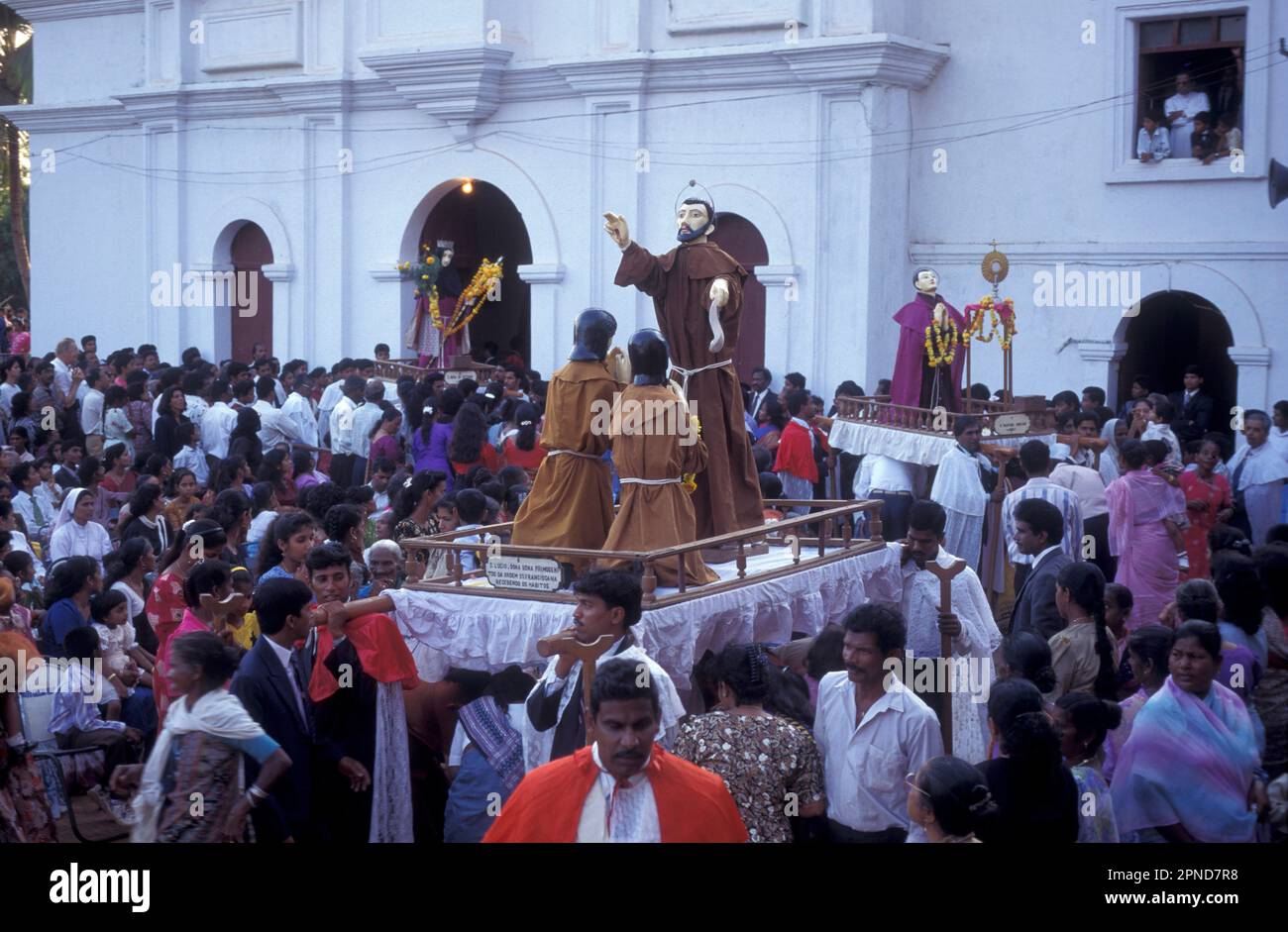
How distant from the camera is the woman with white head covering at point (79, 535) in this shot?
30.8 ft

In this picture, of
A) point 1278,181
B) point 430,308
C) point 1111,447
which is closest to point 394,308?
point 430,308

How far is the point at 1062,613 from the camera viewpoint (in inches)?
265

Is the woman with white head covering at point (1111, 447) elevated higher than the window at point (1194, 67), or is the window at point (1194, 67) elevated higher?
the window at point (1194, 67)

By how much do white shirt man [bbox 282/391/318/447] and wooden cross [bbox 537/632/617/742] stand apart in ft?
29.5

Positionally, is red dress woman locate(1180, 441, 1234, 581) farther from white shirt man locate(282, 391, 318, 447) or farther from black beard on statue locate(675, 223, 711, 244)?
white shirt man locate(282, 391, 318, 447)

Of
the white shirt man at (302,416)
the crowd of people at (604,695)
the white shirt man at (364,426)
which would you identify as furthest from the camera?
the white shirt man at (302,416)

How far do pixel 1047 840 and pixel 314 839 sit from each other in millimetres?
2710

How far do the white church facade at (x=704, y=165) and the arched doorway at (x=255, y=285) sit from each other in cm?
6

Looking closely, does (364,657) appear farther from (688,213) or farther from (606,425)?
(688,213)

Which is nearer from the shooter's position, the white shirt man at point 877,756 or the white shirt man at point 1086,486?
the white shirt man at point 877,756

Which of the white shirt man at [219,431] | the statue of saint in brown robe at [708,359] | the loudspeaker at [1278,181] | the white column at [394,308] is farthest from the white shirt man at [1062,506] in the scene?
the white column at [394,308]

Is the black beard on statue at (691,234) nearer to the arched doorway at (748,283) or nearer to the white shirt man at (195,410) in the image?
the white shirt man at (195,410)

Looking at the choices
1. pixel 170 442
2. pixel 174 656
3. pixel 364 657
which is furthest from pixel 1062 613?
pixel 170 442

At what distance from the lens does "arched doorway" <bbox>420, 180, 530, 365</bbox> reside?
20.9 metres
